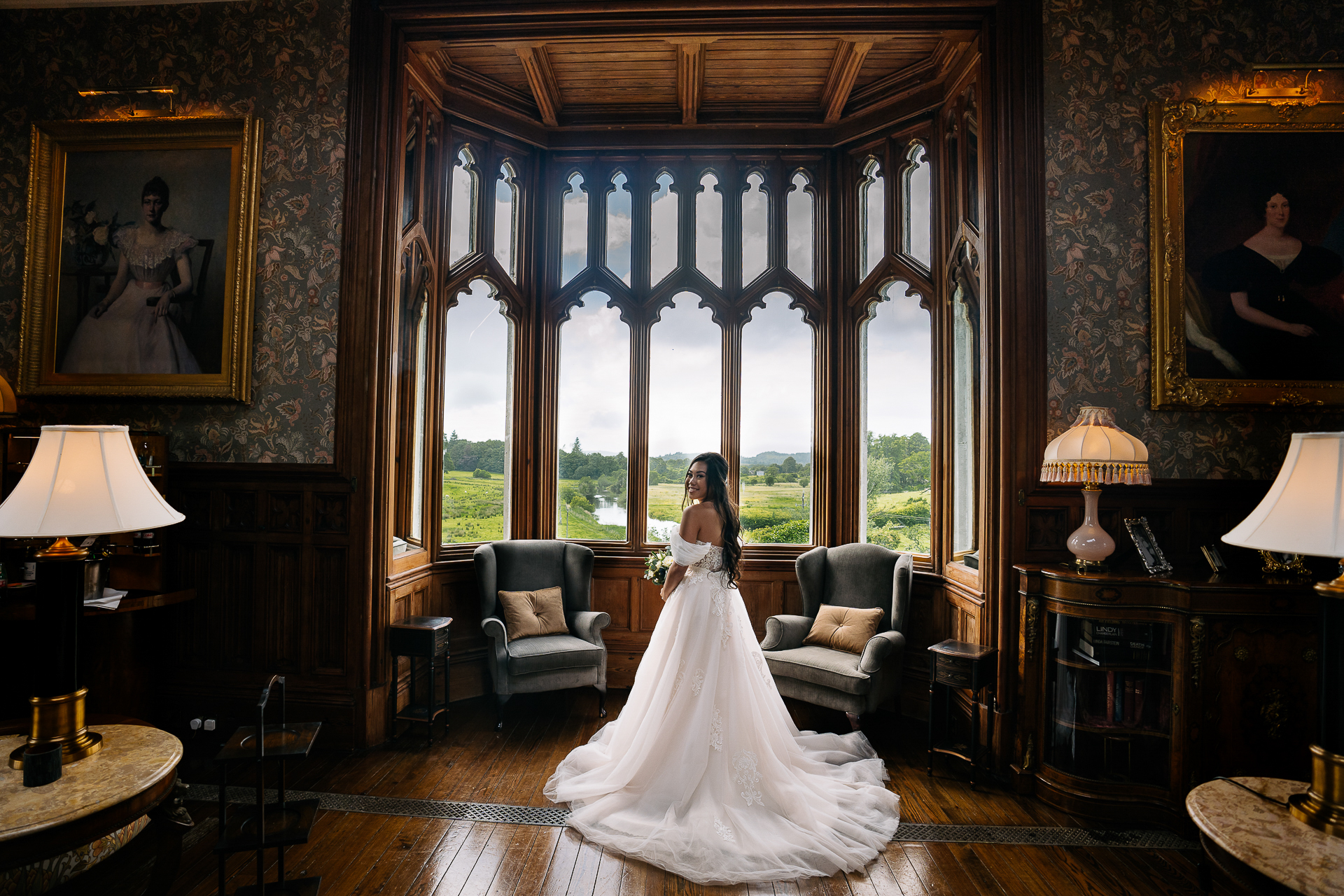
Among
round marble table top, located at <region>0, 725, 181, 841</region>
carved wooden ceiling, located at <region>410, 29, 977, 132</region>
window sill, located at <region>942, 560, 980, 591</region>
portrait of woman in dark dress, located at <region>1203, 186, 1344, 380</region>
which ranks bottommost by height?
round marble table top, located at <region>0, 725, 181, 841</region>

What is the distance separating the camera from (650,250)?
5.46 meters

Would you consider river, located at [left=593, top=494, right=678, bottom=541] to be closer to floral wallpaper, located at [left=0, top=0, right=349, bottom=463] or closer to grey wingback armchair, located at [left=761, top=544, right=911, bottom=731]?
grey wingback armchair, located at [left=761, top=544, right=911, bottom=731]

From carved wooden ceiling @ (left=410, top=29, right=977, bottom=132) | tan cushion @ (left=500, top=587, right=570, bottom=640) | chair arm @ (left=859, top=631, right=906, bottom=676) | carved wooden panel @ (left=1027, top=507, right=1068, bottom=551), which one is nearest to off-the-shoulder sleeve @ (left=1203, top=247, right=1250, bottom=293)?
carved wooden panel @ (left=1027, top=507, right=1068, bottom=551)

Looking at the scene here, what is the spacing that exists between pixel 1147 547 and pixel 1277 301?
158cm

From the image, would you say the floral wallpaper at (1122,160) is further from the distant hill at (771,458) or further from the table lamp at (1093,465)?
the distant hill at (771,458)

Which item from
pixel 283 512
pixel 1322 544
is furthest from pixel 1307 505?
pixel 283 512

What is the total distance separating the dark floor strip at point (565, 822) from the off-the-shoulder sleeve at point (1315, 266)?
117 inches

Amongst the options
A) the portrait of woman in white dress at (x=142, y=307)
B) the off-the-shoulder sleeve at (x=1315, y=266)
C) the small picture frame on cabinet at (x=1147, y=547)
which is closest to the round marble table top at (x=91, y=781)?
the portrait of woman in white dress at (x=142, y=307)

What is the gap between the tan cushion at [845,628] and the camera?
14.1 feet

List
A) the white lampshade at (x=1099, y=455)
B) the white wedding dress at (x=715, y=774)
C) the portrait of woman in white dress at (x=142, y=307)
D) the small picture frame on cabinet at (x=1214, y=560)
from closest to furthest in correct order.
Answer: the white wedding dress at (x=715, y=774) → the white lampshade at (x=1099, y=455) → the small picture frame on cabinet at (x=1214, y=560) → the portrait of woman in white dress at (x=142, y=307)

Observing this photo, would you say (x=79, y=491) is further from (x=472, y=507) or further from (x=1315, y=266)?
(x=1315, y=266)

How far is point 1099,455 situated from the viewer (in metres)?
3.26

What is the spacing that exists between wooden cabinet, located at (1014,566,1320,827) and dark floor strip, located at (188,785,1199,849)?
6.6 inches

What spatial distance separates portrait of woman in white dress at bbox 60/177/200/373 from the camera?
4.04 m
